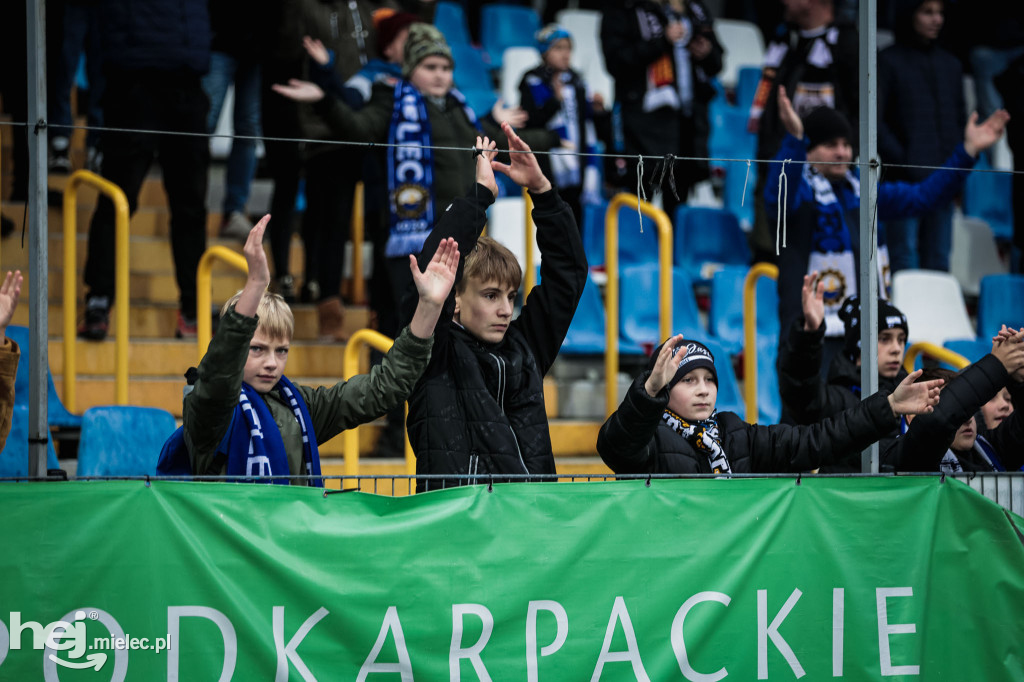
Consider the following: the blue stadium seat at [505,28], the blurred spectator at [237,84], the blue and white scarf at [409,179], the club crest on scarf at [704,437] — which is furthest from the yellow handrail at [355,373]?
the blue stadium seat at [505,28]

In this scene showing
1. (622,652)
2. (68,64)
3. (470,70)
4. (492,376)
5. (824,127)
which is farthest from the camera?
(470,70)

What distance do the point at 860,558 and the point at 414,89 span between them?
3670 millimetres

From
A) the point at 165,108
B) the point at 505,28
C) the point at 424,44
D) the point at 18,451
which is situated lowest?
the point at 18,451

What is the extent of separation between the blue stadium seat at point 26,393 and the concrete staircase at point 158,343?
0.22 meters

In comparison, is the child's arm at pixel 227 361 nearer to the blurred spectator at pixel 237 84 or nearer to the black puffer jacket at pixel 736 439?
the black puffer jacket at pixel 736 439

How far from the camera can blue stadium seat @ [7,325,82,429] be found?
18.5ft

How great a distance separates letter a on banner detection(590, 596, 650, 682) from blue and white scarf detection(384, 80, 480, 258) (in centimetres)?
305

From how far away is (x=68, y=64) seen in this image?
802cm

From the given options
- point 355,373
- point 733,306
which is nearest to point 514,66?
point 733,306

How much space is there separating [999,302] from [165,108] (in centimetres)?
539

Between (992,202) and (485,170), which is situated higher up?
(992,202)

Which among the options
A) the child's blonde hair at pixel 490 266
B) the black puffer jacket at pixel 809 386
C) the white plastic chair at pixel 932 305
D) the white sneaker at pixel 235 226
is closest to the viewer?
the child's blonde hair at pixel 490 266

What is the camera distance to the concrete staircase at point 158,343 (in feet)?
21.6

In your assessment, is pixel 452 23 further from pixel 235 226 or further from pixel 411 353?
pixel 411 353
